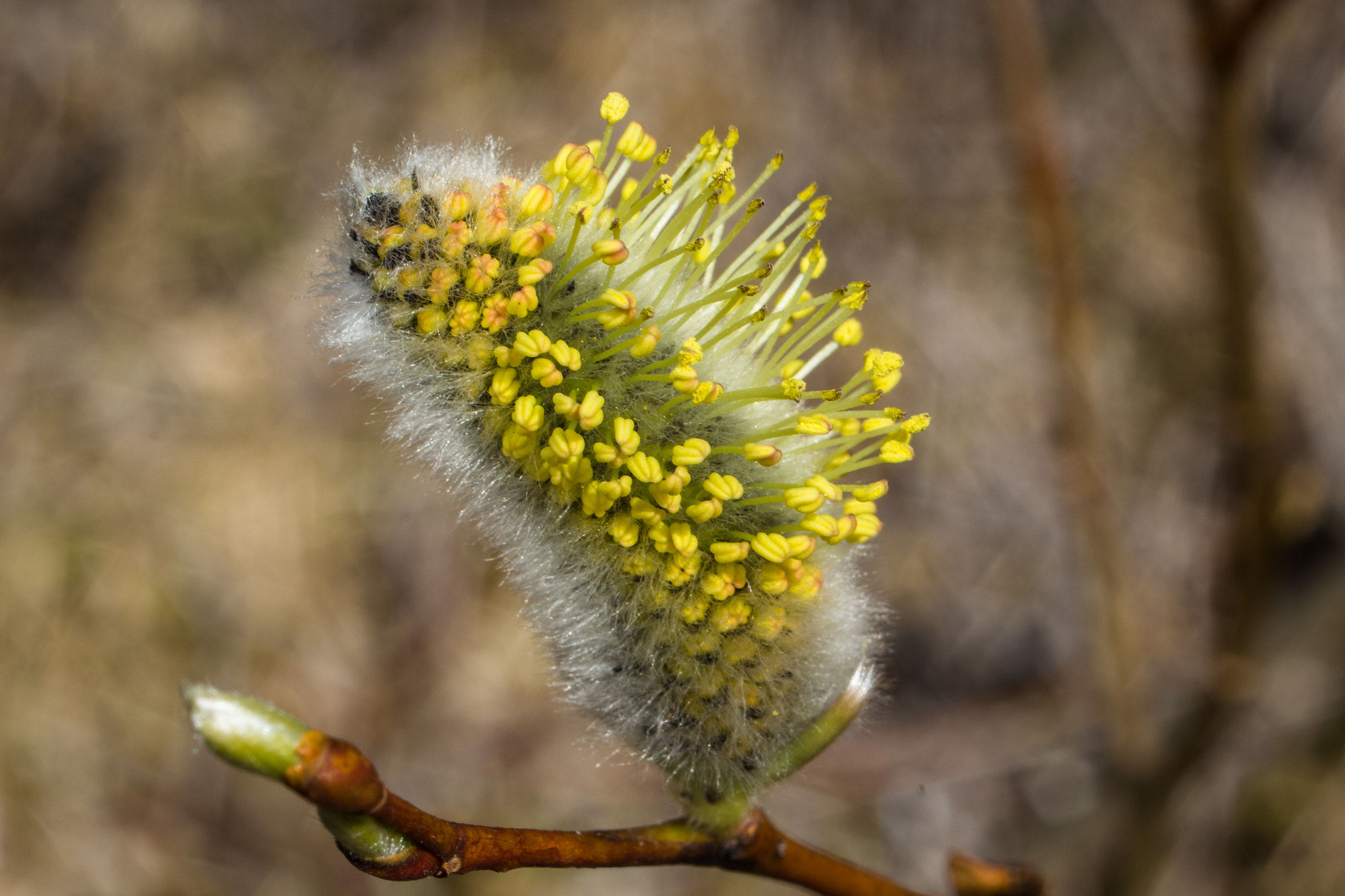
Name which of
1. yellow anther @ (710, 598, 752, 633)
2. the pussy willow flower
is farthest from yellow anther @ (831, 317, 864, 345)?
yellow anther @ (710, 598, 752, 633)

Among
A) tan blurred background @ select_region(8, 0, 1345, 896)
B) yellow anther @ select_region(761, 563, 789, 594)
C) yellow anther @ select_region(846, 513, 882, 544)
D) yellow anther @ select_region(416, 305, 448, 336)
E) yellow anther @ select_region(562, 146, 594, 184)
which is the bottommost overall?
yellow anther @ select_region(761, 563, 789, 594)

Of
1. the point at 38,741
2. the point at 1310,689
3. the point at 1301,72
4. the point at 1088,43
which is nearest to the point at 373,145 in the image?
the point at 38,741

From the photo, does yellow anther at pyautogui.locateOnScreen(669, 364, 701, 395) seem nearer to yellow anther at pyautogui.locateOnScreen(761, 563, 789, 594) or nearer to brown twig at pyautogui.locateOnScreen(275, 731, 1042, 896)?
yellow anther at pyautogui.locateOnScreen(761, 563, 789, 594)

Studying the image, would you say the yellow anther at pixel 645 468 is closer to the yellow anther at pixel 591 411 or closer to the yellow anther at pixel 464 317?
the yellow anther at pixel 591 411

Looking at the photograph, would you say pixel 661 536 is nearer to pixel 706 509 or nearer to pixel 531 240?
pixel 706 509

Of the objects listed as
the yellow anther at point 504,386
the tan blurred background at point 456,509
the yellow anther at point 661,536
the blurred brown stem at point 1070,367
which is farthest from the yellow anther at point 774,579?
the tan blurred background at point 456,509

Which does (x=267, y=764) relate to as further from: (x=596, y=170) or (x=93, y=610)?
(x=93, y=610)

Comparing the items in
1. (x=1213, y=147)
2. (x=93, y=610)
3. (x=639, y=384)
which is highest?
(x=93, y=610)
